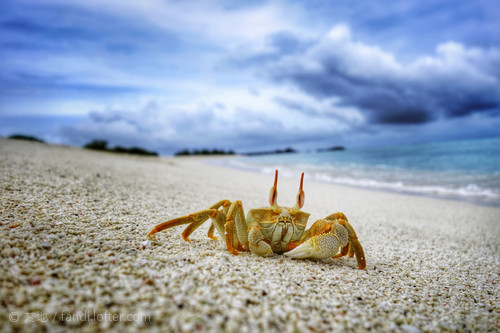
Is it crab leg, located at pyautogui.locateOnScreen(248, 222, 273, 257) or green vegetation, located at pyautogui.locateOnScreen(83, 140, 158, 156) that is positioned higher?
green vegetation, located at pyautogui.locateOnScreen(83, 140, 158, 156)

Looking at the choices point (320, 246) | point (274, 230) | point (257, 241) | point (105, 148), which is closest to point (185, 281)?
point (257, 241)

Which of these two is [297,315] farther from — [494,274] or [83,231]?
[494,274]

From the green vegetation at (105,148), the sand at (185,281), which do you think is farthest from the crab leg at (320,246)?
the green vegetation at (105,148)

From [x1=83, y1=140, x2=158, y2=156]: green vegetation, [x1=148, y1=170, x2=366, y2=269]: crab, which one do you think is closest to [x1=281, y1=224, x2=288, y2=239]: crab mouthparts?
[x1=148, y1=170, x2=366, y2=269]: crab

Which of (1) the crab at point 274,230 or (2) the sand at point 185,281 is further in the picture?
(1) the crab at point 274,230

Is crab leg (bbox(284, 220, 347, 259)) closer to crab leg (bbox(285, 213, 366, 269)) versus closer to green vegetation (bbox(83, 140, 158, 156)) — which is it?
crab leg (bbox(285, 213, 366, 269))

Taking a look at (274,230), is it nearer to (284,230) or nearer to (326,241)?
(284,230)

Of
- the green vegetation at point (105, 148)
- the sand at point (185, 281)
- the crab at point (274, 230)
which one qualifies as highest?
the green vegetation at point (105, 148)

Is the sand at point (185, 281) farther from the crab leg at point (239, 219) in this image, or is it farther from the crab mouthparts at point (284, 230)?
the crab mouthparts at point (284, 230)
